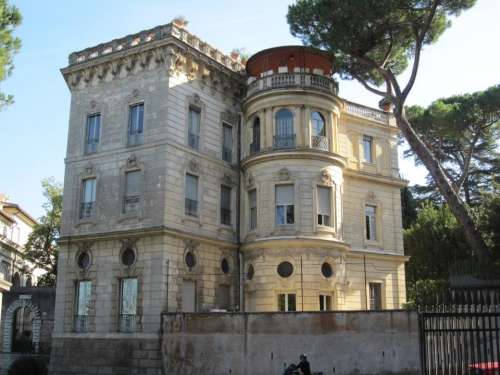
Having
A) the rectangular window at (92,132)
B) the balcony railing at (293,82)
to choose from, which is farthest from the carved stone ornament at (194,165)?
the rectangular window at (92,132)

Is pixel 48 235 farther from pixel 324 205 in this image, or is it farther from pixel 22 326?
pixel 324 205

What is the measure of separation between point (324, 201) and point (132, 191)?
8.96 meters

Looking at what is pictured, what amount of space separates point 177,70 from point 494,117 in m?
19.8

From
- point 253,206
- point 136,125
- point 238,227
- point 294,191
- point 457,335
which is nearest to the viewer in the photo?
point 457,335

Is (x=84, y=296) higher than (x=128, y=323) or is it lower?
higher

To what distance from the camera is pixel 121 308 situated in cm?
2566

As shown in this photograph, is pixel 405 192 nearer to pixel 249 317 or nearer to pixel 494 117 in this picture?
pixel 494 117

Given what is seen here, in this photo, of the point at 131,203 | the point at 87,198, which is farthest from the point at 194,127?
the point at 87,198

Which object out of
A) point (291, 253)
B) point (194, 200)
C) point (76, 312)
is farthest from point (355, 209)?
point (76, 312)

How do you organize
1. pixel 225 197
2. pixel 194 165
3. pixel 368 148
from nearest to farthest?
pixel 194 165 → pixel 225 197 → pixel 368 148

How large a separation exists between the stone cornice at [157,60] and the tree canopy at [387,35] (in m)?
4.21

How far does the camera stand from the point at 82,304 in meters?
26.9

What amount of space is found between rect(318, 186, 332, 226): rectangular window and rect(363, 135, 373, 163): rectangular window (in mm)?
5315

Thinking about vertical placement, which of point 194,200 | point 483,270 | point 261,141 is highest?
point 261,141
